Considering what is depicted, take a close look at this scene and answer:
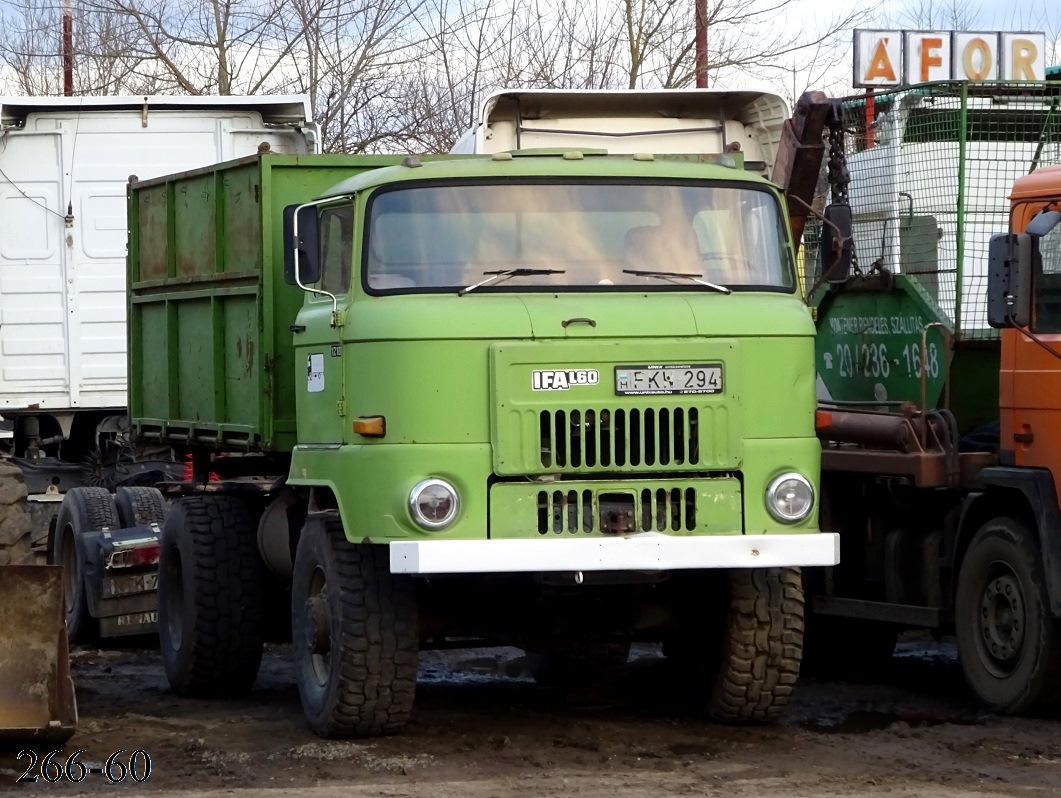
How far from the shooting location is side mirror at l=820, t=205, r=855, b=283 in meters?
8.77

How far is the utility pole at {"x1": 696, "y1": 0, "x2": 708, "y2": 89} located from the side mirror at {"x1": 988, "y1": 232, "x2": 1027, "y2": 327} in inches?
528

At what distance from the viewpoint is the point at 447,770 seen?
775 cm

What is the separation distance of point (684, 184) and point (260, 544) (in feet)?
10.4

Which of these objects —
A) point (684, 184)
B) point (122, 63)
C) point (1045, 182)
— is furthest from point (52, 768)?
point (122, 63)

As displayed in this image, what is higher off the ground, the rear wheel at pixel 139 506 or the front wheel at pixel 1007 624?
the rear wheel at pixel 139 506

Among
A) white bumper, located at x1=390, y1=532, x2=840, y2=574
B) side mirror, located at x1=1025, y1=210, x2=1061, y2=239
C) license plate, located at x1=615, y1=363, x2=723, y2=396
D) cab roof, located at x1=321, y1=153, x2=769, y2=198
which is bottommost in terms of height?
white bumper, located at x1=390, y1=532, x2=840, y2=574

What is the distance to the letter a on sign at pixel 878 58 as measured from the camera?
1944 cm

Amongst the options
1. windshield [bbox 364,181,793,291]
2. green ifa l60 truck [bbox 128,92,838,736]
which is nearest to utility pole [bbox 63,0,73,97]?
green ifa l60 truck [bbox 128,92,838,736]

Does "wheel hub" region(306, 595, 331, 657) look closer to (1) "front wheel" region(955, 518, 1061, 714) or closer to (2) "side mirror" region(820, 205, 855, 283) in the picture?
(2) "side mirror" region(820, 205, 855, 283)

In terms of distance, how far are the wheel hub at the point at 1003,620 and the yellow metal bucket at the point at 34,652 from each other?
442cm

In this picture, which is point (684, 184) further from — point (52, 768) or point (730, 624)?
point (52, 768)

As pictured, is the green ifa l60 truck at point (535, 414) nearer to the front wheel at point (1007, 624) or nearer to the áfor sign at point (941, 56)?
the front wheel at point (1007, 624)

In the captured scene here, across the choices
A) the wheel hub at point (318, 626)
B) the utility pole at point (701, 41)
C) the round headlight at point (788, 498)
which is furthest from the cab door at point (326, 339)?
the utility pole at point (701, 41)

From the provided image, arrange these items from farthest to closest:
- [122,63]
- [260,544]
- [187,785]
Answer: [122,63], [260,544], [187,785]
